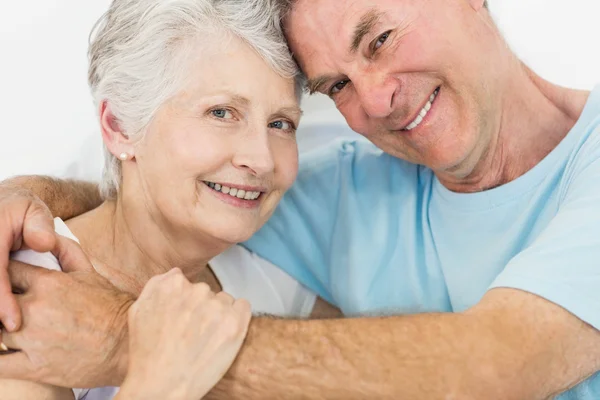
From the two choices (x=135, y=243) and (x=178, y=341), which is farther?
(x=135, y=243)

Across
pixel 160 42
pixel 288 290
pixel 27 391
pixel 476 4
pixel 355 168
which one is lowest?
pixel 288 290

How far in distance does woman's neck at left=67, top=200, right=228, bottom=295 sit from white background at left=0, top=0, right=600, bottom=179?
0.67 metres

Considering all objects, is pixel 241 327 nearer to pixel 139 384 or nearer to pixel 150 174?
pixel 139 384

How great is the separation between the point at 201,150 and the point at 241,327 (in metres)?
0.44

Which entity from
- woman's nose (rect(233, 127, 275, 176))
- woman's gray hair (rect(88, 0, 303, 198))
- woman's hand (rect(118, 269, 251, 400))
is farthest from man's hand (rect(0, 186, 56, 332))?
woman's nose (rect(233, 127, 275, 176))

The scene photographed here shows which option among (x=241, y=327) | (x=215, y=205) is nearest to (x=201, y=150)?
(x=215, y=205)

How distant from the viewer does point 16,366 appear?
52.0 inches

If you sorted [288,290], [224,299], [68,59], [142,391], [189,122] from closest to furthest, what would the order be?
[142,391], [224,299], [189,122], [288,290], [68,59]

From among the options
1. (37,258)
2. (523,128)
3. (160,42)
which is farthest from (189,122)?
(523,128)

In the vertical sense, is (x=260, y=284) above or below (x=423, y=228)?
below

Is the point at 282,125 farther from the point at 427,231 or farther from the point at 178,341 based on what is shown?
the point at 178,341

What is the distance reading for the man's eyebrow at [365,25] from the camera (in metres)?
1.63

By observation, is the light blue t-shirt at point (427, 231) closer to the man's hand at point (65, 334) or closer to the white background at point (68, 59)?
the white background at point (68, 59)

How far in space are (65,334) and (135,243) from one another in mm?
474
